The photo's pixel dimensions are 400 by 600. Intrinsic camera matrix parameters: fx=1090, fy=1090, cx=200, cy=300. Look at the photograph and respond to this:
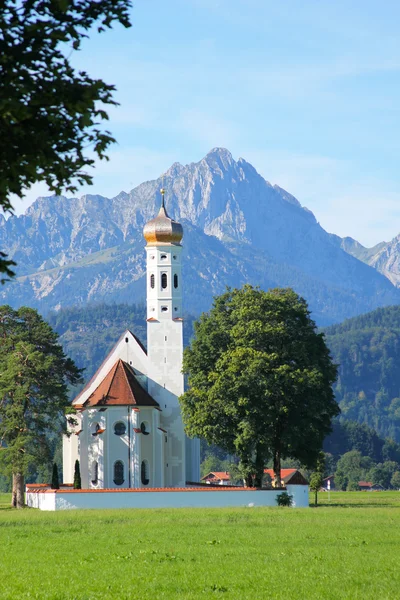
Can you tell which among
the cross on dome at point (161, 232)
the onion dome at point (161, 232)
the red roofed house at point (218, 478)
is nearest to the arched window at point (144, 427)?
the cross on dome at point (161, 232)

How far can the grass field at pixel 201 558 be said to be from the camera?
22.5 metres

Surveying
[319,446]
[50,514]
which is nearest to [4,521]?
[50,514]

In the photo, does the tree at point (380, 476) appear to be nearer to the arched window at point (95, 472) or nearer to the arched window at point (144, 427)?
the arched window at point (144, 427)

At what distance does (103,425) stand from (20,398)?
939cm

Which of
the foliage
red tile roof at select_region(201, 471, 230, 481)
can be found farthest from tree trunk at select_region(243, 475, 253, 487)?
red tile roof at select_region(201, 471, 230, 481)

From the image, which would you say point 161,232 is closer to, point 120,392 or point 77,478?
point 120,392

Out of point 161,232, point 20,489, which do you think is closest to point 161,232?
point 161,232

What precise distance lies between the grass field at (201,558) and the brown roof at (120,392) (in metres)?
29.1

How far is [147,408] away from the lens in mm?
76938

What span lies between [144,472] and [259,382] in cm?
1695

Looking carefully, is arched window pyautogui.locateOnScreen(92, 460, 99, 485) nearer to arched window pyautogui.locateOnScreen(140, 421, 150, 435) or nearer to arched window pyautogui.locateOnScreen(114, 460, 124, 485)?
arched window pyautogui.locateOnScreen(114, 460, 124, 485)

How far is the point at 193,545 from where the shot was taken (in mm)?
33344

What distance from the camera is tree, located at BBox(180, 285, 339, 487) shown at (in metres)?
63.7

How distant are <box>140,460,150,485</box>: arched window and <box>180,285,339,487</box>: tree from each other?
9.87m
